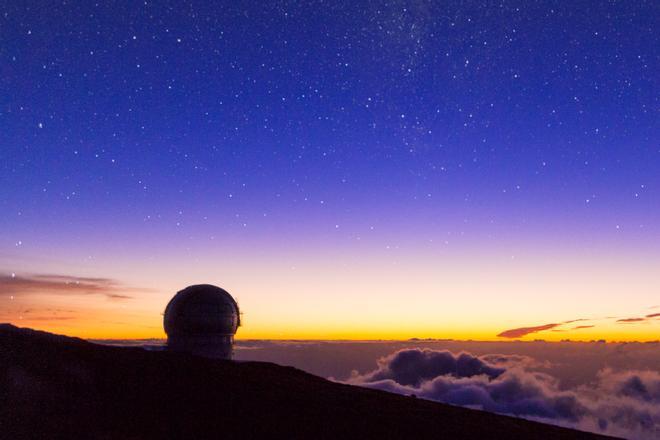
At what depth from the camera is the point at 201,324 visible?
2869 centimetres

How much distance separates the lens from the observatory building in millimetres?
28641

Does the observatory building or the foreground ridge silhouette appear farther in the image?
the observatory building

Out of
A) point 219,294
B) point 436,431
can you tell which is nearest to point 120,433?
point 436,431

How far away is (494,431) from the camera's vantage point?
1867 cm

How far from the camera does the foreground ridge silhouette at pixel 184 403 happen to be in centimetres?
1438

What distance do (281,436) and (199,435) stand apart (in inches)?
93.7

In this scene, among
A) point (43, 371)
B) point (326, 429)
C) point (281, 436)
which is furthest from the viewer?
point (43, 371)

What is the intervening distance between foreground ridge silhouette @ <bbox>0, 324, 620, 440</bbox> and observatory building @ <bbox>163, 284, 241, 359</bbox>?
5291mm

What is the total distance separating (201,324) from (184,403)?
482 inches

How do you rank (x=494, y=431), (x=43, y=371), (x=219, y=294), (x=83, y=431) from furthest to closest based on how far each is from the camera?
(x=219, y=294) → (x=494, y=431) → (x=43, y=371) → (x=83, y=431)

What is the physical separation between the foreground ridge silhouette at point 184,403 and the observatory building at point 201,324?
17.4 ft

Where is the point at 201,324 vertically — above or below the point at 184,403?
above

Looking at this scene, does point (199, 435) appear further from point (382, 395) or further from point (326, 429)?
point (382, 395)

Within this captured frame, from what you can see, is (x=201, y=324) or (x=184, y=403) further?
(x=201, y=324)
